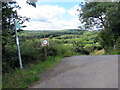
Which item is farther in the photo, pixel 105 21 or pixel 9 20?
pixel 105 21

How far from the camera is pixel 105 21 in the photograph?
13.5m

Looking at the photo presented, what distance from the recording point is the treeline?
963cm

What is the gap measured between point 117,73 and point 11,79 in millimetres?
3147

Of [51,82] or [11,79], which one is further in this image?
[11,79]

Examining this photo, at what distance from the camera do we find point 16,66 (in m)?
5.26

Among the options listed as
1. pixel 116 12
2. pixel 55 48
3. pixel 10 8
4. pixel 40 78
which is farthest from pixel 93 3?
pixel 40 78

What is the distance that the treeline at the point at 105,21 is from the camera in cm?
963

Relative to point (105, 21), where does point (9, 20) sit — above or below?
below

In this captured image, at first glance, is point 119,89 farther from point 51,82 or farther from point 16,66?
point 16,66

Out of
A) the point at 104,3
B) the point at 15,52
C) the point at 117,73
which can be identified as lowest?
the point at 117,73

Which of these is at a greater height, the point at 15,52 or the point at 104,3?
the point at 104,3

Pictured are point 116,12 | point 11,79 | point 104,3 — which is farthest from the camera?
point 104,3

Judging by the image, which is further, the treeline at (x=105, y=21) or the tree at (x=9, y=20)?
the treeline at (x=105, y=21)

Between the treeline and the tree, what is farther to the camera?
the treeline
